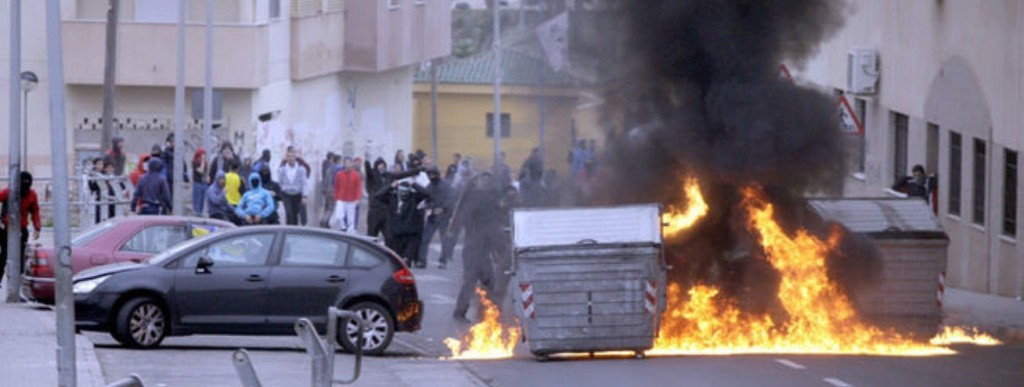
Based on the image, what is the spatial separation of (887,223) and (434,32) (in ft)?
104

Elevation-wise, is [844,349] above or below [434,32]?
below

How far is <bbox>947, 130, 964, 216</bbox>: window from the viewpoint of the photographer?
29.4m

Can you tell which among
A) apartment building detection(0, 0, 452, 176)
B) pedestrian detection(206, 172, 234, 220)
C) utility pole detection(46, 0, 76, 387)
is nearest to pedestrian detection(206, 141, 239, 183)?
pedestrian detection(206, 172, 234, 220)

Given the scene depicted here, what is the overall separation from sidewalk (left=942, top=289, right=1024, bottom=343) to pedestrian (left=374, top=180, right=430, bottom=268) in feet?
25.8

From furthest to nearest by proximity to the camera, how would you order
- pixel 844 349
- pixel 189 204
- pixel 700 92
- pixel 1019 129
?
pixel 189 204 < pixel 1019 129 < pixel 700 92 < pixel 844 349

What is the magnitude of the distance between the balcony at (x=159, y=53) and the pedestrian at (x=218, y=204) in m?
11.1

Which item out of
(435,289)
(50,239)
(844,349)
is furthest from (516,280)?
(50,239)

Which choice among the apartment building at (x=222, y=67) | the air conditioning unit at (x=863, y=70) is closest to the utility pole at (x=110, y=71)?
the apartment building at (x=222, y=67)

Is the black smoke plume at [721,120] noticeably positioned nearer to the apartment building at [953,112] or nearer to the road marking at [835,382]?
the apartment building at [953,112]

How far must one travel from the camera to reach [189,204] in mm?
35594

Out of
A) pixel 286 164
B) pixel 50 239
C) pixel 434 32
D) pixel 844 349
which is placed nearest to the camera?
pixel 844 349

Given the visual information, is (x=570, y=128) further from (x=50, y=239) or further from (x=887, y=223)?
(x=50, y=239)

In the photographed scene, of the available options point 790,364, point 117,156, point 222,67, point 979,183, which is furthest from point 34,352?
point 222,67

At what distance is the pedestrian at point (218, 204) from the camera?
1089 inches
